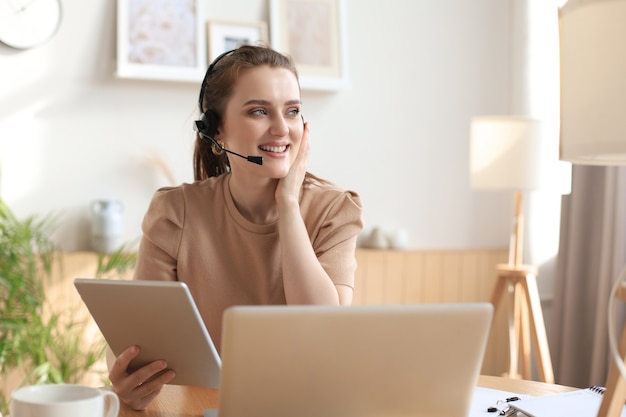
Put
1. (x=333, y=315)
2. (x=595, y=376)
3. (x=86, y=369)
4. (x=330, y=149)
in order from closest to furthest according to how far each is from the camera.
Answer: (x=333, y=315) < (x=86, y=369) < (x=595, y=376) < (x=330, y=149)

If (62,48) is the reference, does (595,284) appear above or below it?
below

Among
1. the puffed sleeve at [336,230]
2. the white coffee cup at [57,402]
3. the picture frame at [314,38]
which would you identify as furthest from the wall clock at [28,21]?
the white coffee cup at [57,402]

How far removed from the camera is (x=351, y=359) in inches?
42.6

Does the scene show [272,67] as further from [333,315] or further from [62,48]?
[62,48]

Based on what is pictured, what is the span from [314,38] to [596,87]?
2800 millimetres

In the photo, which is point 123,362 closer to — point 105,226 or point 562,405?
point 562,405

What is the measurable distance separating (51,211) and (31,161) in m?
0.23

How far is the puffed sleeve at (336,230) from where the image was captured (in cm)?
187

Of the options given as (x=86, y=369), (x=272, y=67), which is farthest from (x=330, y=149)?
(x=272, y=67)

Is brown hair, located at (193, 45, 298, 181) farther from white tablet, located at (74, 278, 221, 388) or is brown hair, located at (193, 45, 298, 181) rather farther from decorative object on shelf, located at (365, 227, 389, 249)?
decorative object on shelf, located at (365, 227, 389, 249)

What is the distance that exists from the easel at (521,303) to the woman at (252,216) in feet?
5.90

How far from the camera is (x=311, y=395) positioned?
43.5 inches

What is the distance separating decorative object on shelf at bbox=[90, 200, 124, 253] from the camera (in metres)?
3.46

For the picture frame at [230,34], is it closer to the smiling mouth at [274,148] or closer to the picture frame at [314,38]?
the picture frame at [314,38]
